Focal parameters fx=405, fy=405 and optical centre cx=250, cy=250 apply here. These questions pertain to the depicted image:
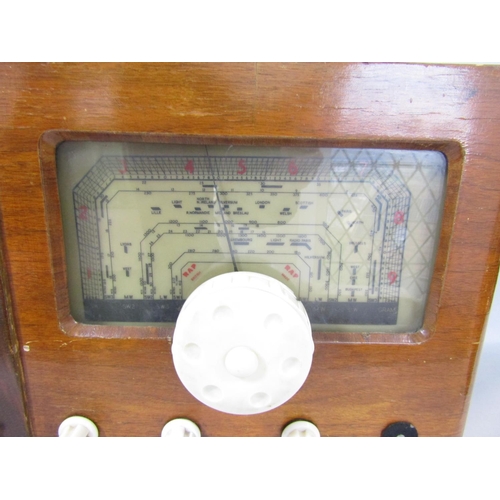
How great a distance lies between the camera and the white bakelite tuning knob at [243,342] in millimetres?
380

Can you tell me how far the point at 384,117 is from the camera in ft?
1.26

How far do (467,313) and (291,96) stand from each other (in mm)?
295

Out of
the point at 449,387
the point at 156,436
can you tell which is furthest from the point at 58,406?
the point at 449,387

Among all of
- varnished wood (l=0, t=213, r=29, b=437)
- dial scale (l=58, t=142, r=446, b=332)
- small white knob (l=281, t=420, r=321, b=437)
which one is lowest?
small white knob (l=281, t=420, r=321, b=437)

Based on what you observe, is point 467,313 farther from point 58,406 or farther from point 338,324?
point 58,406

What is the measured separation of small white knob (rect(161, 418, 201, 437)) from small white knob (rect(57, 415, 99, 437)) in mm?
83

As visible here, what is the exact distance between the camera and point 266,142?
40cm

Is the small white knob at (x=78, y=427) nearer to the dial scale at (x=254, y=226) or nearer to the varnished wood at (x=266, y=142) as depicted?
the varnished wood at (x=266, y=142)

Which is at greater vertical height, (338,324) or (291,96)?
(291,96)

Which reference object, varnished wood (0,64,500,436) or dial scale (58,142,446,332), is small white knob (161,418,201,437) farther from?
dial scale (58,142,446,332)

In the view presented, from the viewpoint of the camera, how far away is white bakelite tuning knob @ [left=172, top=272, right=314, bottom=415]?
0.38 meters

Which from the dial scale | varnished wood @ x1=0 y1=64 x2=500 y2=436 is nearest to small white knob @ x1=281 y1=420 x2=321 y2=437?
varnished wood @ x1=0 y1=64 x2=500 y2=436

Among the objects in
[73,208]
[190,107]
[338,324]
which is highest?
[190,107]

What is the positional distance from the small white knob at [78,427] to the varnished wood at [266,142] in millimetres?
10
